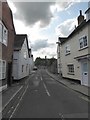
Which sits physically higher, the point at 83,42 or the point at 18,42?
the point at 18,42

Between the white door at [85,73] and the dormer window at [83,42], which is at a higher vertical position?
the dormer window at [83,42]

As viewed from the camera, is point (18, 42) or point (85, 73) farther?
point (18, 42)

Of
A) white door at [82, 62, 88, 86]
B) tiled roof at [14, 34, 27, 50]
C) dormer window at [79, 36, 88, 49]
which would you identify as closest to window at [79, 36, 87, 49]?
dormer window at [79, 36, 88, 49]

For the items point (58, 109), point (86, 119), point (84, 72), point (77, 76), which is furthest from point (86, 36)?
point (86, 119)

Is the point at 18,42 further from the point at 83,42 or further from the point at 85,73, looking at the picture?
the point at 85,73

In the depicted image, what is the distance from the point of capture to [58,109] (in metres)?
8.88

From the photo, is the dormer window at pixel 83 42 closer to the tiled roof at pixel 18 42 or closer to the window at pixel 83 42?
the window at pixel 83 42

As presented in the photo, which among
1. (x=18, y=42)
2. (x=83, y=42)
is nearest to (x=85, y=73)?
(x=83, y=42)

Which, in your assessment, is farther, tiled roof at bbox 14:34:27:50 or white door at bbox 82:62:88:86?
tiled roof at bbox 14:34:27:50

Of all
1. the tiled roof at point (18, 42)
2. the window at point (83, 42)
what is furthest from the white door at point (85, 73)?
the tiled roof at point (18, 42)

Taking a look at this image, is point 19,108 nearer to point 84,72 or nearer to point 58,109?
point 58,109

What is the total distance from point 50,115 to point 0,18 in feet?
33.2

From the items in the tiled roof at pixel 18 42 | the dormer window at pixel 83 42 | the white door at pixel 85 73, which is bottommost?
the white door at pixel 85 73

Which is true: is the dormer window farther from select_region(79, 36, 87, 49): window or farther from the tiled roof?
the tiled roof
